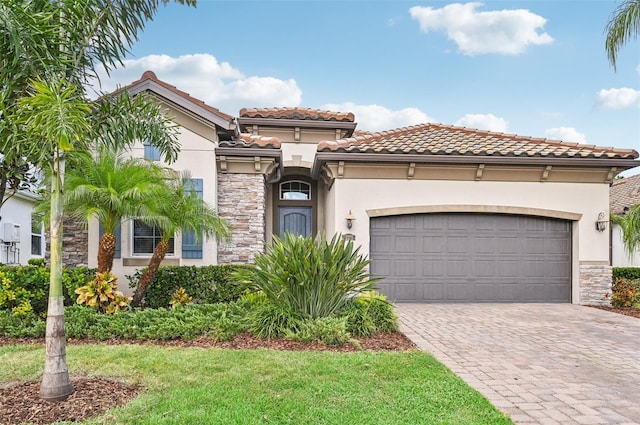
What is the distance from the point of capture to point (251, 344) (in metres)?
6.39

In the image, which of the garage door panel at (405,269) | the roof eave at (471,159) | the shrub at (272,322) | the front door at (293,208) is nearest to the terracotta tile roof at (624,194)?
the roof eave at (471,159)

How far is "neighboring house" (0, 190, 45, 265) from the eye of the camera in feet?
48.1

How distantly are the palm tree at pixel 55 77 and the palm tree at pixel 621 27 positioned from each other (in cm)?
913

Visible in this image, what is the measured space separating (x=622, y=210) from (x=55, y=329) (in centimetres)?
1948

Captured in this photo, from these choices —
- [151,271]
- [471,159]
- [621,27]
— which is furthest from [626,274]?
[151,271]

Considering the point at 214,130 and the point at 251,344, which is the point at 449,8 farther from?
the point at 251,344

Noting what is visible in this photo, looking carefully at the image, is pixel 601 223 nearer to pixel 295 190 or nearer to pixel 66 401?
pixel 295 190

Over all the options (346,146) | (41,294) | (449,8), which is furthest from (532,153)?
(41,294)

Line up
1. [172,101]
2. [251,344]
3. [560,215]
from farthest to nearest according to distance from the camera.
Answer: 1. [560,215]
2. [172,101]
3. [251,344]

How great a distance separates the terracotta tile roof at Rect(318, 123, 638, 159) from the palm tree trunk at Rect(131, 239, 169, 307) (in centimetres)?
454

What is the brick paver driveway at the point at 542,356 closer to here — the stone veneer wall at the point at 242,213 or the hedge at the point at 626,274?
the hedge at the point at 626,274

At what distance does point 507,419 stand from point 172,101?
9.73 meters

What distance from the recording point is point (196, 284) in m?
9.40

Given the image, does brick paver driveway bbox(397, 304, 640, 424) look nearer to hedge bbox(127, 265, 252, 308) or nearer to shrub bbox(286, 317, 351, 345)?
shrub bbox(286, 317, 351, 345)
